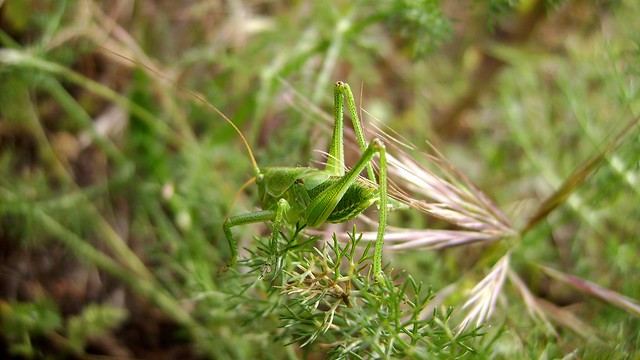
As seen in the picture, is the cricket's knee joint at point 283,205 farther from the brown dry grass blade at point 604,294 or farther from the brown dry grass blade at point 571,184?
the brown dry grass blade at point 604,294

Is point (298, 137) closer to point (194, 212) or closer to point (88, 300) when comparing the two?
point (194, 212)

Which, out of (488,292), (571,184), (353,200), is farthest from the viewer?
(571,184)

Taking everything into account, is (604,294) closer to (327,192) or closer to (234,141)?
(327,192)

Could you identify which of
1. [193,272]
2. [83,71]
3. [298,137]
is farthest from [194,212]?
[83,71]

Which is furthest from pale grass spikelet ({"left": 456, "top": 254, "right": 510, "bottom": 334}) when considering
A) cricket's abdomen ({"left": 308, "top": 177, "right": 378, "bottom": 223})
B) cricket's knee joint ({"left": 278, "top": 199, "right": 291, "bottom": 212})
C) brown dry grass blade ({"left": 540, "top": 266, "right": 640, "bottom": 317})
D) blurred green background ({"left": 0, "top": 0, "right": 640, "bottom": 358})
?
cricket's knee joint ({"left": 278, "top": 199, "right": 291, "bottom": 212})

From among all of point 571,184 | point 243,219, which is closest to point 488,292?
point 571,184

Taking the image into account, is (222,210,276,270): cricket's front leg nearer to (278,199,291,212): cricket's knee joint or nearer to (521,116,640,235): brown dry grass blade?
(278,199,291,212): cricket's knee joint

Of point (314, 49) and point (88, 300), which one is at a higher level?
point (314, 49)

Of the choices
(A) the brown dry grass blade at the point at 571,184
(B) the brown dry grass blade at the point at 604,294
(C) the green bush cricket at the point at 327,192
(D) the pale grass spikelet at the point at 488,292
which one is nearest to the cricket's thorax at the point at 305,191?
(C) the green bush cricket at the point at 327,192
